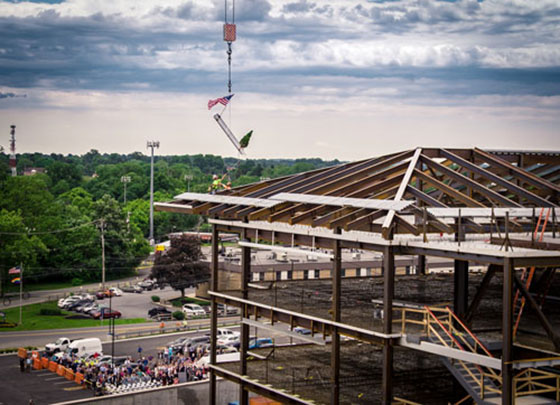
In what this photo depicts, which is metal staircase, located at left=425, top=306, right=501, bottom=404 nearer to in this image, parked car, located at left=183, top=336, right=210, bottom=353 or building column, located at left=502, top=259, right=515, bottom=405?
building column, located at left=502, top=259, right=515, bottom=405

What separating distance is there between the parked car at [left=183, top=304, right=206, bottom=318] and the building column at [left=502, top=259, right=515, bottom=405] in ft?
208

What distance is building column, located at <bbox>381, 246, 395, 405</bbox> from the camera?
1073 inches

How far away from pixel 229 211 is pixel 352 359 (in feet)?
28.0

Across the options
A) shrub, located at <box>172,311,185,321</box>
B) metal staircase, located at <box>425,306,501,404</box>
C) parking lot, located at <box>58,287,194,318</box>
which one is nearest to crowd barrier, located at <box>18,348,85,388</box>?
shrub, located at <box>172,311,185,321</box>

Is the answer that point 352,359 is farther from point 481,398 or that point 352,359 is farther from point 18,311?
point 18,311

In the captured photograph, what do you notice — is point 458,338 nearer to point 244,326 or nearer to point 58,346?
point 244,326

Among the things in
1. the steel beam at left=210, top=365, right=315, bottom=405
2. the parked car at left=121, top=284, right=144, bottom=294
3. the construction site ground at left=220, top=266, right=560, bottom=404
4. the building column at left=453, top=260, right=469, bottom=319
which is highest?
the building column at left=453, top=260, right=469, bottom=319

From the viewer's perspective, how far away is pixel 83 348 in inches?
2527

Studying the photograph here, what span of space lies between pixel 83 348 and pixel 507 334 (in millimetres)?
45932

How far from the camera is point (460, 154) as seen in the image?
3591 centimetres

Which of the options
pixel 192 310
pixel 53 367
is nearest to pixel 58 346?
pixel 53 367

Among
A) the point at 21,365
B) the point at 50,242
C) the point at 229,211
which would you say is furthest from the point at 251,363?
the point at 50,242

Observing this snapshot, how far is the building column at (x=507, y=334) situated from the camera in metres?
24.3

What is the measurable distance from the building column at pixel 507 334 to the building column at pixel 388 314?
13.5ft
